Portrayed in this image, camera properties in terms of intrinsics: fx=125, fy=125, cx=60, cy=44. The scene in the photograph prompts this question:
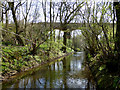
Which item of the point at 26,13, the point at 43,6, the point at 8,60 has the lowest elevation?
the point at 8,60

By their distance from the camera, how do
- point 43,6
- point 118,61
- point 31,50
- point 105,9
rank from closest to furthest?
point 118,61 → point 105,9 → point 31,50 → point 43,6

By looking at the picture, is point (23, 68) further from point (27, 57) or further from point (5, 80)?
point (5, 80)

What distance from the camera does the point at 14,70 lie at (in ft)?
22.7

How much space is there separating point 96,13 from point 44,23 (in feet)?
26.6

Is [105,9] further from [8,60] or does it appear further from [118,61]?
[8,60]

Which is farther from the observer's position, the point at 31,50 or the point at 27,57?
the point at 31,50

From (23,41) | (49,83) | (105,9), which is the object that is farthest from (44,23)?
(49,83)

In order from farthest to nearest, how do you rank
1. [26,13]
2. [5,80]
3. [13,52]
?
[26,13] < [13,52] < [5,80]

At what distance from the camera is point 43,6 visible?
1584cm

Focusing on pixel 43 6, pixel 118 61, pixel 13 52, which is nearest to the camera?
pixel 118 61

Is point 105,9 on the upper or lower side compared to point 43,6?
lower

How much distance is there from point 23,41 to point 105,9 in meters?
8.43

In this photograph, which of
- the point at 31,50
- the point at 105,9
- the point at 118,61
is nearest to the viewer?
the point at 118,61

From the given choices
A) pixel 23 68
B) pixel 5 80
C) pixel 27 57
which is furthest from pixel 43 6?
pixel 5 80
